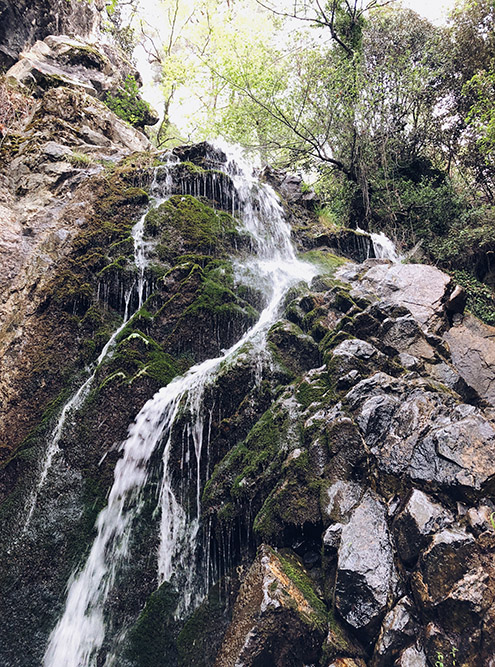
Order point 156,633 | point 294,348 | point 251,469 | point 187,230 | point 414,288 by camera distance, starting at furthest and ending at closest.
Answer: point 187,230 < point 414,288 < point 294,348 < point 251,469 < point 156,633

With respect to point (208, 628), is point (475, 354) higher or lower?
higher

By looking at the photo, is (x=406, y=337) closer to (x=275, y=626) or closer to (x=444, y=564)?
(x=444, y=564)

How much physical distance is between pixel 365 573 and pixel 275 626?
2.74 feet

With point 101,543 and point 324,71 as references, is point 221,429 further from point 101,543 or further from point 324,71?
point 324,71

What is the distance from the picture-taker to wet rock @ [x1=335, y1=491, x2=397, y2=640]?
3.01 meters

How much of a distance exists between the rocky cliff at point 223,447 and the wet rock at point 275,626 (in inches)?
0.6

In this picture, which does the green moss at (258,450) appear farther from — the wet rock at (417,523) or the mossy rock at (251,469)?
the wet rock at (417,523)

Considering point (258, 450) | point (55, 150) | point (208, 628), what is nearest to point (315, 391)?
point (258, 450)

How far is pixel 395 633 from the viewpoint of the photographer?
2.84 metres

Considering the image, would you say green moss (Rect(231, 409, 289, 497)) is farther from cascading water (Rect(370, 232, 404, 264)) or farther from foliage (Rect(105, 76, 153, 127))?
foliage (Rect(105, 76, 153, 127))

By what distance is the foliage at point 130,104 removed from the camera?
534 inches

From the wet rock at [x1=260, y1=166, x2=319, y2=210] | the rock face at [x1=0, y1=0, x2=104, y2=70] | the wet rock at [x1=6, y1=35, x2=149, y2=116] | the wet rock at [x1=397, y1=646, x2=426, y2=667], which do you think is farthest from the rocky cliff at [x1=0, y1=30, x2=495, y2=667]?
the rock face at [x1=0, y1=0, x2=104, y2=70]

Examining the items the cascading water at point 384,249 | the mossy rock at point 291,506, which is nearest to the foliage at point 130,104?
the cascading water at point 384,249

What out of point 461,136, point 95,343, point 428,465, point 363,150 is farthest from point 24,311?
point 461,136
